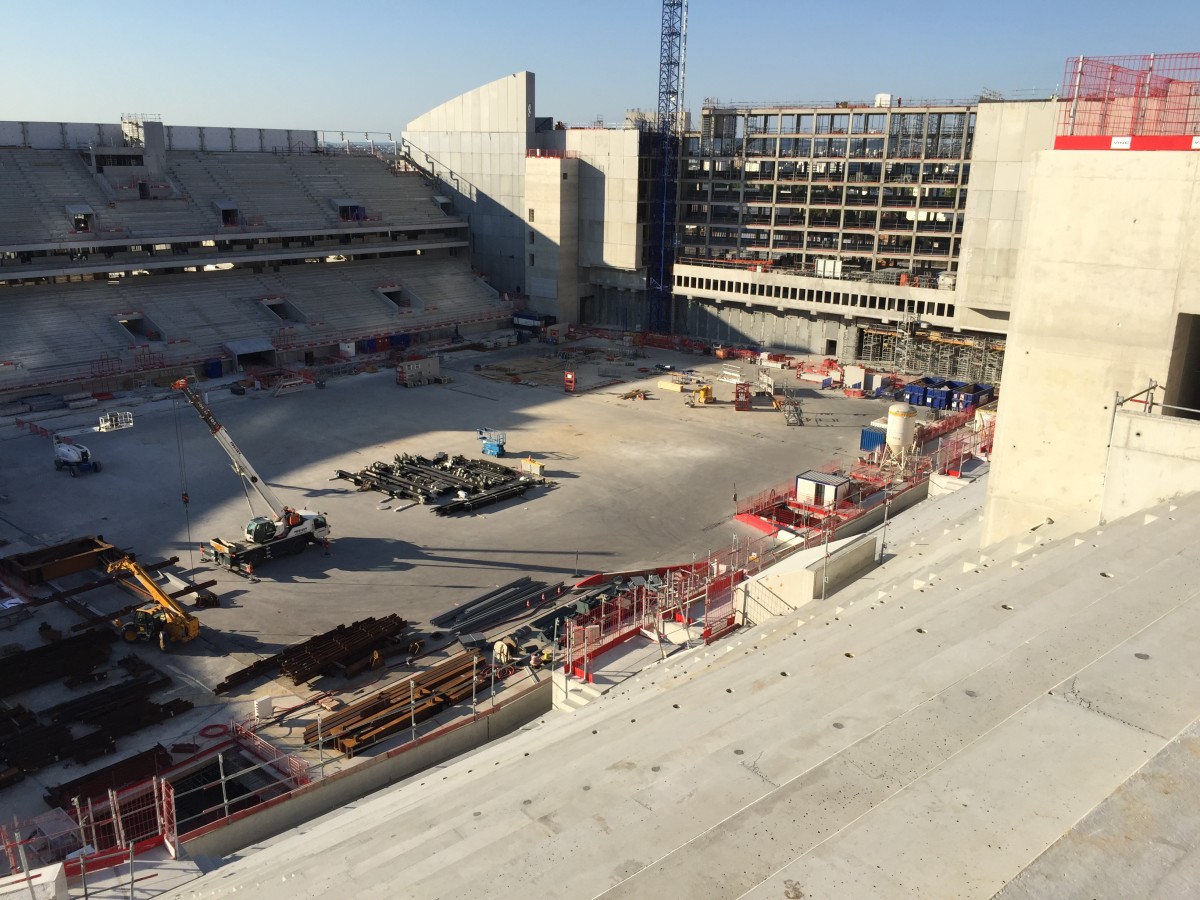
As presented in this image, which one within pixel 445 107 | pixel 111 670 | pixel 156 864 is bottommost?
pixel 111 670

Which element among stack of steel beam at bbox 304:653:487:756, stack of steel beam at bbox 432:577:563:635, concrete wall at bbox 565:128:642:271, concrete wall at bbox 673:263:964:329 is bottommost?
stack of steel beam at bbox 432:577:563:635

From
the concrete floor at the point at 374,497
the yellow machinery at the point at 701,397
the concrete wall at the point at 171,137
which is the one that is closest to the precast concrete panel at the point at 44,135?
the concrete wall at the point at 171,137

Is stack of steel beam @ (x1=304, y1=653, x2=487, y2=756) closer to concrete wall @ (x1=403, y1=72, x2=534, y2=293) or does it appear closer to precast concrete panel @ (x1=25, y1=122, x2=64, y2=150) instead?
concrete wall @ (x1=403, y1=72, x2=534, y2=293)

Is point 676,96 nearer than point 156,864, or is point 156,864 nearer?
point 156,864

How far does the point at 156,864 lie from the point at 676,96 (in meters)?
60.6

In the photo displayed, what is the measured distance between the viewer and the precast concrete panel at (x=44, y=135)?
5894cm

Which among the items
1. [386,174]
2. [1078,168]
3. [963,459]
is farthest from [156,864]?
[386,174]

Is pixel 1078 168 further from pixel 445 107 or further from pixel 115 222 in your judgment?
pixel 445 107

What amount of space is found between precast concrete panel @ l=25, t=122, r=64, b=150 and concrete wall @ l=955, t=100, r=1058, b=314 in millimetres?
53956

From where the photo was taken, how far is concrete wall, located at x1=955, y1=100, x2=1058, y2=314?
3312cm

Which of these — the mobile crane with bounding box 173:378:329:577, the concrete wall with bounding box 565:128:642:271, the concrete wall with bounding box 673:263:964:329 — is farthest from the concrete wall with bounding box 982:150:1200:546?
the concrete wall with bounding box 565:128:642:271

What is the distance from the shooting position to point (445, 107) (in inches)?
2785

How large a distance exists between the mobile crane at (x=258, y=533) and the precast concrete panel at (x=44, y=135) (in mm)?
42580

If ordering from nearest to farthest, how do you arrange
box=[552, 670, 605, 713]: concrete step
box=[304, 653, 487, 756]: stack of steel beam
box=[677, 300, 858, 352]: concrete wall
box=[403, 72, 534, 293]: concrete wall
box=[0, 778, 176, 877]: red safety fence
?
box=[0, 778, 176, 877]: red safety fence, box=[552, 670, 605, 713]: concrete step, box=[304, 653, 487, 756]: stack of steel beam, box=[677, 300, 858, 352]: concrete wall, box=[403, 72, 534, 293]: concrete wall
